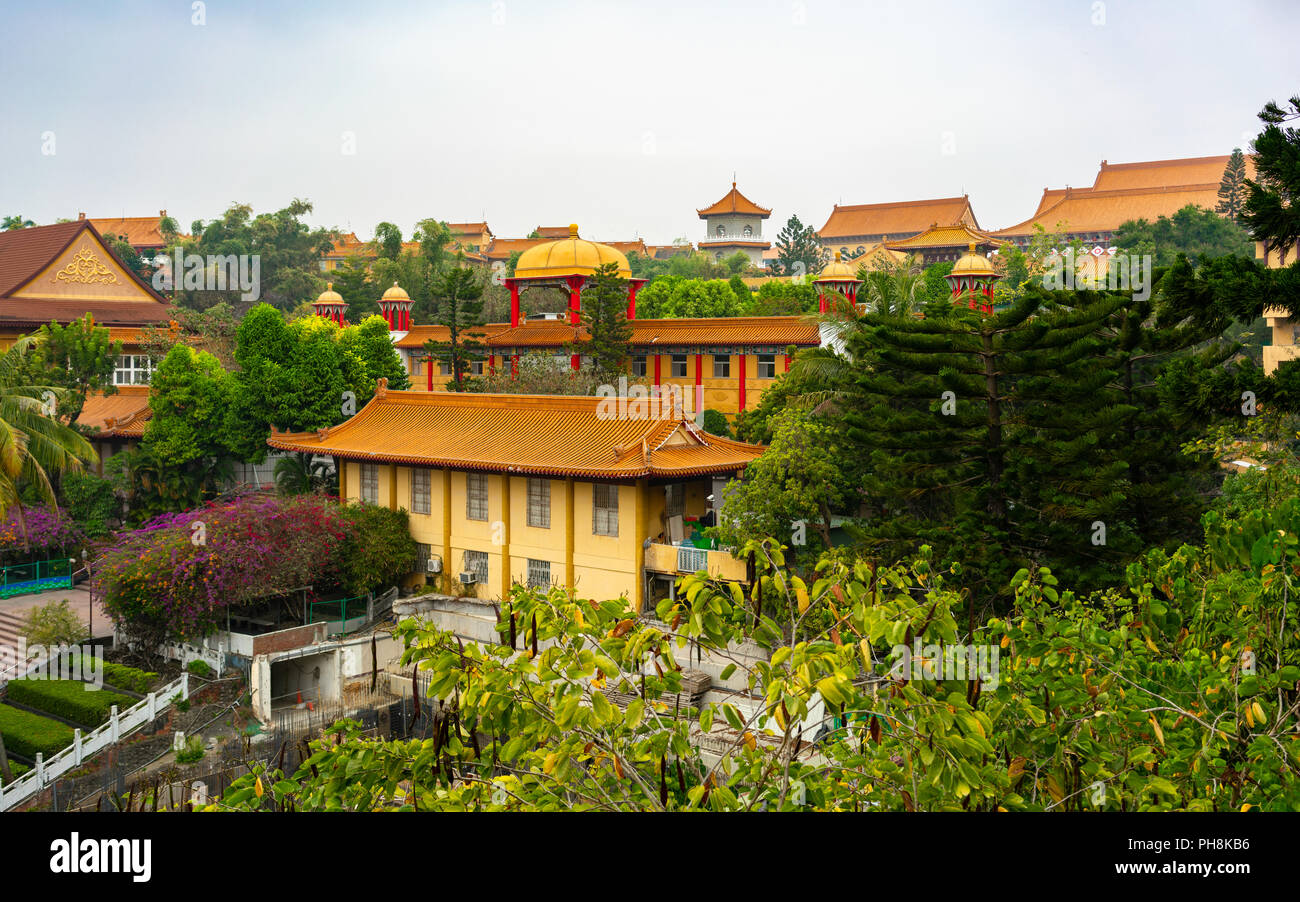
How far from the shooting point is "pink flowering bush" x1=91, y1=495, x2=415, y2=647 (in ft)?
72.1

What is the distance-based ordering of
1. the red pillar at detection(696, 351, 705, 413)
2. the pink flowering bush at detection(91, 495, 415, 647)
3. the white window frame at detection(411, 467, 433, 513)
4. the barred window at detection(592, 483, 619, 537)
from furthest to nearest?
the red pillar at detection(696, 351, 705, 413) → the white window frame at detection(411, 467, 433, 513) → the barred window at detection(592, 483, 619, 537) → the pink flowering bush at detection(91, 495, 415, 647)

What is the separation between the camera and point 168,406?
29922 mm

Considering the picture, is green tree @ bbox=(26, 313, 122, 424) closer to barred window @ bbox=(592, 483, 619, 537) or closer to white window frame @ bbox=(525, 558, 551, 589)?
white window frame @ bbox=(525, 558, 551, 589)

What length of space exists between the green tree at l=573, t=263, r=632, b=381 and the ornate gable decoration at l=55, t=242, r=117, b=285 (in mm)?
21023

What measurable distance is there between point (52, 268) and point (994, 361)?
1451 inches

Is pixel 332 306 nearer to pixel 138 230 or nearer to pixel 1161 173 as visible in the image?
pixel 138 230

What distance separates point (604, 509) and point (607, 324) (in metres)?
13.0

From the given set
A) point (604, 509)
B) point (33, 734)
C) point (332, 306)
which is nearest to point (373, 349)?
point (604, 509)

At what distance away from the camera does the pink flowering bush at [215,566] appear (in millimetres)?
21969

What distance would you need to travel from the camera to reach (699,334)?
35719mm

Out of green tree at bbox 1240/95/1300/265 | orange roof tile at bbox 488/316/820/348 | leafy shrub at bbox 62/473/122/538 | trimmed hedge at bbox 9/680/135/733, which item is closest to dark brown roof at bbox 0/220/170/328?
leafy shrub at bbox 62/473/122/538

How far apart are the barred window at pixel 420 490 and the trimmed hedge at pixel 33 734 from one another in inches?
336
